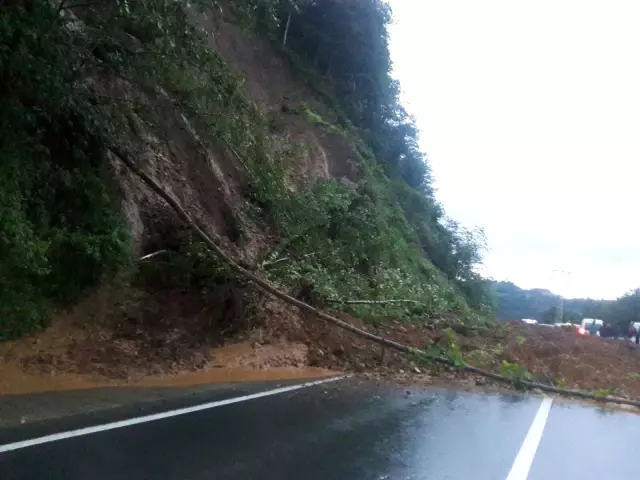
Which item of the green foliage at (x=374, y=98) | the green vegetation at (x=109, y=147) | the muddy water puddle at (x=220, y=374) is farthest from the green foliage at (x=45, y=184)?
the green foliage at (x=374, y=98)

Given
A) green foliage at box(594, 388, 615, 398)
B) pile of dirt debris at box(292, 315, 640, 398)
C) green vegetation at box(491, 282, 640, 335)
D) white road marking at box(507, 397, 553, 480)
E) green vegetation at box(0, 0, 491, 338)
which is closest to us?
white road marking at box(507, 397, 553, 480)

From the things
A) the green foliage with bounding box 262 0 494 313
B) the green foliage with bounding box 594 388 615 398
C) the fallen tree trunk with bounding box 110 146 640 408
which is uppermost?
the green foliage with bounding box 262 0 494 313

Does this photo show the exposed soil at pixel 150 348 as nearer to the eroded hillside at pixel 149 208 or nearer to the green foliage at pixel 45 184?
the eroded hillside at pixel 149 208

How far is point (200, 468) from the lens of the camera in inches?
221

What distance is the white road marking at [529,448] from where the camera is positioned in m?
6.44

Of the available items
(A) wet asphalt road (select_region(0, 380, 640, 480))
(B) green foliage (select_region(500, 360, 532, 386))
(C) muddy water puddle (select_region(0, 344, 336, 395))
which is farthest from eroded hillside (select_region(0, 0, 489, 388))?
(B) green foliage (select_region(500, 360, 532, 386))

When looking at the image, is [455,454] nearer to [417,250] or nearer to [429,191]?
[417,250]

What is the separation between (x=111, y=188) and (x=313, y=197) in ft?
23.4

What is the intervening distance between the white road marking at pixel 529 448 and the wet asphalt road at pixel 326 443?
70 millimetres

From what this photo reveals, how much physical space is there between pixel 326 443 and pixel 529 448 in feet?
7.81

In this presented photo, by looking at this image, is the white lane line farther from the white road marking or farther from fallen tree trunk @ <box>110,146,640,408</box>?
the white road marking

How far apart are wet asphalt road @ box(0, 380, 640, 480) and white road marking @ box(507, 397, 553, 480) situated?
70 millimetres

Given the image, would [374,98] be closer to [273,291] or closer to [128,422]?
[273,291]

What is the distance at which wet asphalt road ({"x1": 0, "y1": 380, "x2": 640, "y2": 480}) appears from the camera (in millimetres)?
5609
